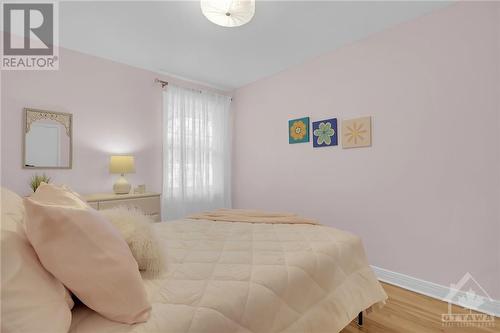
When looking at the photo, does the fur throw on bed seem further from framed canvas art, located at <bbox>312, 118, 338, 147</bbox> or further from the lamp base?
framed canvas art, located at <bbox>312, 118, 338, 147</bbox>

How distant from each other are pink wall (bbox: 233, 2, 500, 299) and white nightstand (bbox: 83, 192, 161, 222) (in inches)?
75.2

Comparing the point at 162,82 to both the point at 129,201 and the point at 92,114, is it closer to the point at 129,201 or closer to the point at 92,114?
the point at 92,114

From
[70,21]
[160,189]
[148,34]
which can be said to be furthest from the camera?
[160,189]

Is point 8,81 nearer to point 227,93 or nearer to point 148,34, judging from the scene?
point 148,34

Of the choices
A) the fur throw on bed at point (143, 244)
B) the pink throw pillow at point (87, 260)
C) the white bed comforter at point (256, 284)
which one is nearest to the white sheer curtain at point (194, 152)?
the white bed comforter at point (256, 284)

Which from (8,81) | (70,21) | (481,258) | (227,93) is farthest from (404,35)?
(8,81)

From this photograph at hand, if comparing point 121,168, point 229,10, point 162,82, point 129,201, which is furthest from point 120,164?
point 229,10

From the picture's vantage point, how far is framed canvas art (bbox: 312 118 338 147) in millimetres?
3070

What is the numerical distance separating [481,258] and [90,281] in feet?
9.29

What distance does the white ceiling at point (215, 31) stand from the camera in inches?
89.4

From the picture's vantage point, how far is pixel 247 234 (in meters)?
1.82

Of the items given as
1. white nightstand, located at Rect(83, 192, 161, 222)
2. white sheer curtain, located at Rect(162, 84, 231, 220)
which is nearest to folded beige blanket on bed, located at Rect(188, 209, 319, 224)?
white nightstand, located at Rect(83, 192, 161, 222)

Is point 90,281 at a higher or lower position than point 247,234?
higher

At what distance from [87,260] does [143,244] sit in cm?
33
